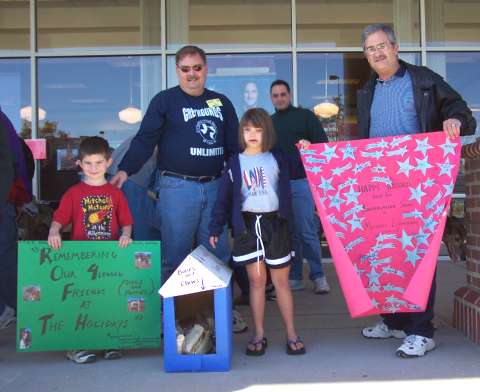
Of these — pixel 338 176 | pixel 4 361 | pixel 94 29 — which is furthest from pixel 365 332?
pixel 94 29

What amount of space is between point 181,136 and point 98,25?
4.77 metres

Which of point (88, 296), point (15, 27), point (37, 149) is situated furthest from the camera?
point (15, 27)

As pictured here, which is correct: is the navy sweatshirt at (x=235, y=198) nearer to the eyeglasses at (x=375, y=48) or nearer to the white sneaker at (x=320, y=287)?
the eyeglasses at (x=375, y=48)

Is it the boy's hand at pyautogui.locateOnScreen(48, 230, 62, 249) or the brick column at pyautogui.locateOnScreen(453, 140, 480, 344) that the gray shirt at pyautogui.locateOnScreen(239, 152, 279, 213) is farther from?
the brick column at pyautogui.locateOnScreen(453, 140, 480, 344)

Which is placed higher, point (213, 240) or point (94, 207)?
point (94, 207)

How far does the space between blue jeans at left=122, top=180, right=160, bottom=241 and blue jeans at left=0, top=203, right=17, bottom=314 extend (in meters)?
0.90

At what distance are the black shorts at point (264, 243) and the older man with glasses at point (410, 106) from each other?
862 millimetres

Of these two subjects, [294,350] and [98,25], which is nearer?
[294,350]

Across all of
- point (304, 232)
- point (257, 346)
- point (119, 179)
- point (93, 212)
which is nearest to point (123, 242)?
point (93, 212)

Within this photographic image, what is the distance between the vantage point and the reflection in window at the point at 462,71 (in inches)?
309

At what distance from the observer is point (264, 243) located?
3449mm

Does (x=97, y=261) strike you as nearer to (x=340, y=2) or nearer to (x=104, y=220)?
(x=104, y=220)

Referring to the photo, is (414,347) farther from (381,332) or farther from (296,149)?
(296,149)

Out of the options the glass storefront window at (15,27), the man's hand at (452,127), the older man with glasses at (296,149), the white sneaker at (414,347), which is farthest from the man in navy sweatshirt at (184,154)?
the glass storefront window at (15,27)
